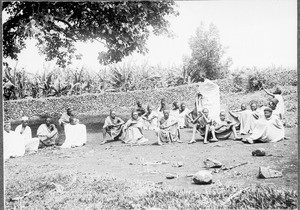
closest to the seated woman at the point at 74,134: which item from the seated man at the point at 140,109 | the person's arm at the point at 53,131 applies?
the person's arm at the point at 53,131

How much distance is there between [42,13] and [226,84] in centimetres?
431

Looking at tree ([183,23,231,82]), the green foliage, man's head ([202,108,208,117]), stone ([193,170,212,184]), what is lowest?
stone ([193,170,212,184])

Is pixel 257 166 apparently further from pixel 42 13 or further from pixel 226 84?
pixel 42 13

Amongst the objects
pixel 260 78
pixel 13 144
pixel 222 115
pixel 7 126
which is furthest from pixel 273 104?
pixel 7 126

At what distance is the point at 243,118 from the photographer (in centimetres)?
665

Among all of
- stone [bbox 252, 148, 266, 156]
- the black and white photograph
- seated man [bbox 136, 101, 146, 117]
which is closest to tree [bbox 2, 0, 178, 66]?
the black and white photograph

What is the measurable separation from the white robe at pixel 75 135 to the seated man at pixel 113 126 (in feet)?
1.57

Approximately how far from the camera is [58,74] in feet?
21.1

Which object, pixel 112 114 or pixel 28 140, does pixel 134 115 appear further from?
pixel 28 140

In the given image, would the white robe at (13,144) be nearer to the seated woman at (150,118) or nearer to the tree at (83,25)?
the tree at (83,25)

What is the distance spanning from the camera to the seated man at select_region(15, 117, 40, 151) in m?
6.29

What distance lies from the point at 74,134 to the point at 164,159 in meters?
2.09

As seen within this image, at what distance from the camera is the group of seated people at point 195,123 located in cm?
629

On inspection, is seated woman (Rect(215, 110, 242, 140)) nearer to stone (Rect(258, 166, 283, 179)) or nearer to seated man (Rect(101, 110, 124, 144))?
stone (Rect(258, 166, 283, 179))
